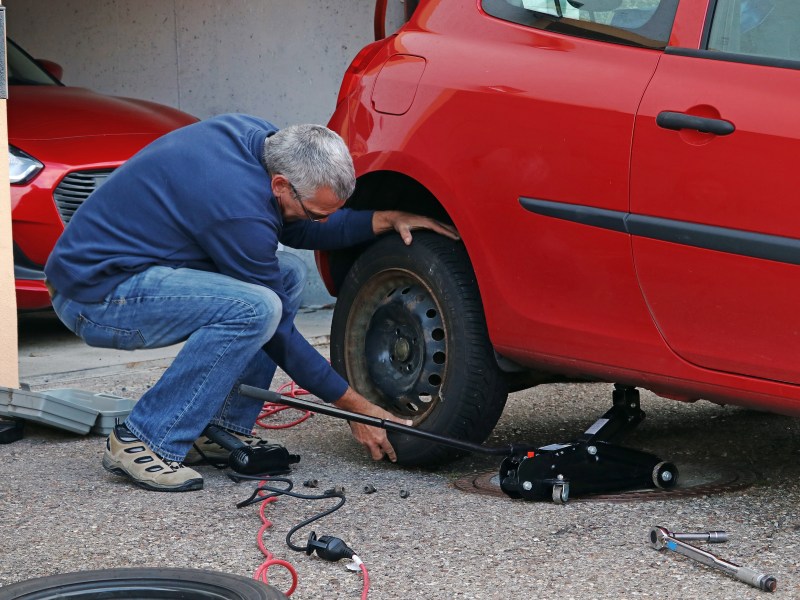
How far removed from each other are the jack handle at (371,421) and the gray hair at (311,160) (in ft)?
1.97

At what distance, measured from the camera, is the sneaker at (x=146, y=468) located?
3854 mm

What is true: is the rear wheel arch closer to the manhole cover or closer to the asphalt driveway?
the asphalt driveway

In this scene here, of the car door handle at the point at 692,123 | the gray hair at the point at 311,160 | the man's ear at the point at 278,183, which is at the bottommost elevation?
the man's ear at the point at 278,183

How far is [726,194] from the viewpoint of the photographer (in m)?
3.17

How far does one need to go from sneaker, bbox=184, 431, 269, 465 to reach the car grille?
7.16 feet

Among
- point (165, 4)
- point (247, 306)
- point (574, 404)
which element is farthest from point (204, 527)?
point (165, 4)

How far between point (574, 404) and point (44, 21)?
503cm

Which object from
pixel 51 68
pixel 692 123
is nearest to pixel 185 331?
pixel 692 123

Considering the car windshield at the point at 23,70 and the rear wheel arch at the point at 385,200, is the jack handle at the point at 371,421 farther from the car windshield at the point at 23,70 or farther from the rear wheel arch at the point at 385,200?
the car windshield at the point at 23,70

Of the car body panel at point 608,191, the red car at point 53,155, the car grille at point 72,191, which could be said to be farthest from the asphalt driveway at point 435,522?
the car grille at point 72,191

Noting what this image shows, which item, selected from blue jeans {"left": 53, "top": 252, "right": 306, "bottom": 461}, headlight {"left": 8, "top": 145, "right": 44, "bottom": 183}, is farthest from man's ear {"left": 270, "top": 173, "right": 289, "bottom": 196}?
headlight {"left": 8, "top": 145, "right": 44, "bottom": 183}

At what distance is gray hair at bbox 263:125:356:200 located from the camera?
147 inches

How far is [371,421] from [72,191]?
294 centimetres

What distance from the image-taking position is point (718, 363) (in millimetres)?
3295
